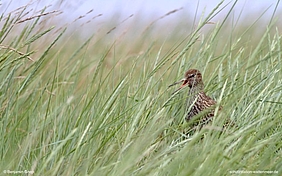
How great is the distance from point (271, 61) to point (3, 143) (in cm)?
157

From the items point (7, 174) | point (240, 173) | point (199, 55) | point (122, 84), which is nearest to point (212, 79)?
point (199, 55)

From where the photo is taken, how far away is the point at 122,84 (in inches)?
95.7

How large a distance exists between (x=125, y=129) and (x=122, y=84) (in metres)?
0.20

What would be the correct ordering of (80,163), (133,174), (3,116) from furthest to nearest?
(3,116) < (80,163) < (133,174)

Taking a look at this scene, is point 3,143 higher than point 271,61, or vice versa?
point 3,143

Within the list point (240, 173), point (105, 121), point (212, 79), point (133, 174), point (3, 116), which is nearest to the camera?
point (240, 173)

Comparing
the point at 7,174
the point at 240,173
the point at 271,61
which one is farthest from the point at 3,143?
the point at 271,61

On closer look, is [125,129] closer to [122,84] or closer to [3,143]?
[122,84]

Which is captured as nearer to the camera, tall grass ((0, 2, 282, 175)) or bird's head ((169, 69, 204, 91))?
tall grass ((0, 2, 282, 175))

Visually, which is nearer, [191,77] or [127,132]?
[127,132]

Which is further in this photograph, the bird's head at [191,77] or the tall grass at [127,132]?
the bird's head at [191,77]

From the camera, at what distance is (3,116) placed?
2.47 metres

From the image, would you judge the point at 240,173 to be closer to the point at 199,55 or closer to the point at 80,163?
the point at 80,163

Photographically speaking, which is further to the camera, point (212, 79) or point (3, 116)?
point (212, 79)
